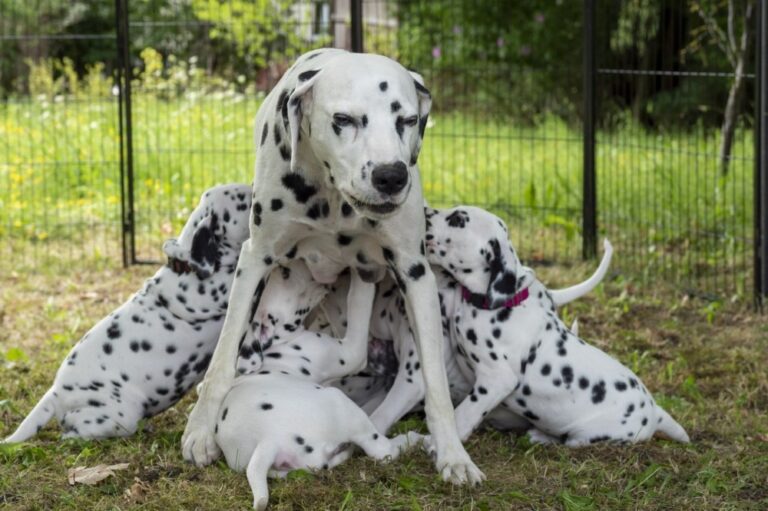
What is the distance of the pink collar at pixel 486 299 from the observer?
16.5 feet

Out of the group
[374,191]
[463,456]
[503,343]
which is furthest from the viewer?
[503,343]

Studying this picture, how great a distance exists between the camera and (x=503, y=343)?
500 centimetres

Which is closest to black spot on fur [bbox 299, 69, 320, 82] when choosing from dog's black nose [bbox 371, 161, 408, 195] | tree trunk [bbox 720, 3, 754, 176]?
dog's black nose [bbox 371, 161, 408, 195]

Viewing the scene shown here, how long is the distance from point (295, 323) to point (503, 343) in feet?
2.99

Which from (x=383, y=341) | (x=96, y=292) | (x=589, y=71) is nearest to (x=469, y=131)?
(x=589, y=71)

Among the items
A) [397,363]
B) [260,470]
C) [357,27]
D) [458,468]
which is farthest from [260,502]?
[357,27]

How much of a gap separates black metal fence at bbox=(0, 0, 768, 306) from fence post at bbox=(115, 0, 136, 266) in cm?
2

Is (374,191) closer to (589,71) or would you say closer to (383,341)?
(383,341)

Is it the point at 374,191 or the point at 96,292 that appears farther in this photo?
the point at 96,292

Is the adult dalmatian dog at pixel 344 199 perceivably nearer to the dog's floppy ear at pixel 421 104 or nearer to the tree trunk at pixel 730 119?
the dog's floppy ear at pixel 421 104

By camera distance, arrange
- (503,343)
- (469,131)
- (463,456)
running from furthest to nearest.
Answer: (469,131) → (503,343) → (463,456)

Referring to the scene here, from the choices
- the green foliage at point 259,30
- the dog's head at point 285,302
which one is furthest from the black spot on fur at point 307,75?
the green foliage at point 259,30

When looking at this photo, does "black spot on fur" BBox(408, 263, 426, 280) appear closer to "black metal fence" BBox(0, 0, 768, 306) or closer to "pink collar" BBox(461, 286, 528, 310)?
"pink collar" BBox(461, 286, 528, 310)

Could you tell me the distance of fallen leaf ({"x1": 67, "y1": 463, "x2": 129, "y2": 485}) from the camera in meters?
4.59
